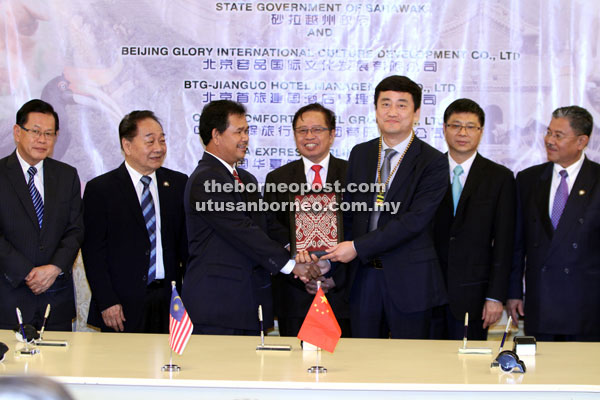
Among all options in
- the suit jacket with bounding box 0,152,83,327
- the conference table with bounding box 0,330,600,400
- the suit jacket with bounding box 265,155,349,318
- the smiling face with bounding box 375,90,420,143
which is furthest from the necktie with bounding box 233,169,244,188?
the conference table with bounding box 0,330,600,400

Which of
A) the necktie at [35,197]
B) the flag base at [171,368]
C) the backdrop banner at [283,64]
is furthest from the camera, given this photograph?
the backdrop banner at [283,64]

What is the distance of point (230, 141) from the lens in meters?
3.88

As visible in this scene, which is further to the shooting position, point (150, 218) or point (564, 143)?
point (150, 218)

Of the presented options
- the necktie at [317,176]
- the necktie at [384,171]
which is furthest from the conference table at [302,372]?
the necktie at [317,176]

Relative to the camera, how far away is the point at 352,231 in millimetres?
3945

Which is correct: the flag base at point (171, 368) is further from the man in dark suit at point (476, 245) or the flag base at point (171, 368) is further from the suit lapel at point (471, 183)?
the suit lapel at point (471, 183)

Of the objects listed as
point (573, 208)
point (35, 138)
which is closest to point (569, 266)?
point (573, 208)

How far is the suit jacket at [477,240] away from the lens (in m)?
4.11

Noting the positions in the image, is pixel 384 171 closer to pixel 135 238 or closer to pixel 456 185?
pixel 456 185

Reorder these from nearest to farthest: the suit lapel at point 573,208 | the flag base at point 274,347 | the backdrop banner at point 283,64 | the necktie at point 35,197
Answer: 1. the flag base at point 274,347
2. the suit lapel at point 573,208
3. the necktie at point 35,197
4. the backdrop banner at point 283,64

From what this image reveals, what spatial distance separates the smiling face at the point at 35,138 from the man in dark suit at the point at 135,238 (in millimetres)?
393

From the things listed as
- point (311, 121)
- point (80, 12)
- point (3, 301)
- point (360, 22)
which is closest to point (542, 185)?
point (311, 121)

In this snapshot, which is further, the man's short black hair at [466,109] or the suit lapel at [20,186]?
the man's short black hair at [466,109]

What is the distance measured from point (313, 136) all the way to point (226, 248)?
1.10m
